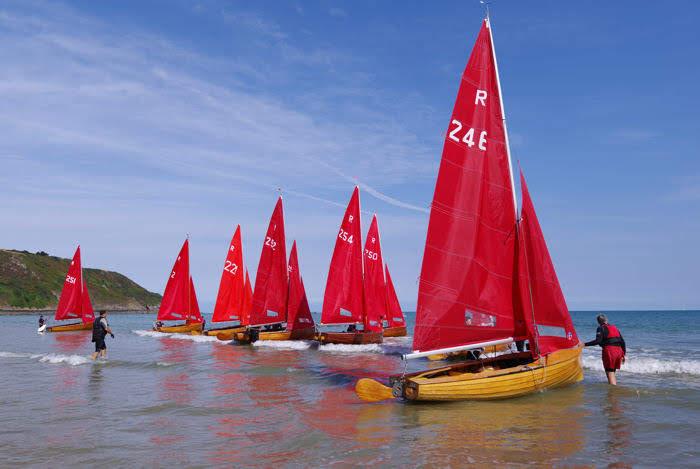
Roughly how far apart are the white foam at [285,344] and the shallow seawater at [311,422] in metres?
12.1

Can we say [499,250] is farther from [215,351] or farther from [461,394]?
[215,351]

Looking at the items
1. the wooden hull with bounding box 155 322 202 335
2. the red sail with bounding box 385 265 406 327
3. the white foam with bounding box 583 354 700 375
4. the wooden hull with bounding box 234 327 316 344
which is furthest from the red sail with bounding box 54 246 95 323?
the white foam with bounding box 583 354 700 375

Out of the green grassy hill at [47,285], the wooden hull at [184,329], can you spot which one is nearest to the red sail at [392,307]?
the wooden hull at [184,329]

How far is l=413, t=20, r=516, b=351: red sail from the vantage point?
1502 cm

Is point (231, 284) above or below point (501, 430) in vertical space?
above

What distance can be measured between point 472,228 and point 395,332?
2718 centimetres

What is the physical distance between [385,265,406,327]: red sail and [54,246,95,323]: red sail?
30.4 metres

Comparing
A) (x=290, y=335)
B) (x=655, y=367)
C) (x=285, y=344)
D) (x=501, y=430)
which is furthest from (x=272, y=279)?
(x=501, y=430)

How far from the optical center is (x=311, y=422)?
41.5 feet

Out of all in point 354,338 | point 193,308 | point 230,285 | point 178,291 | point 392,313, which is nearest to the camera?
point 354,338

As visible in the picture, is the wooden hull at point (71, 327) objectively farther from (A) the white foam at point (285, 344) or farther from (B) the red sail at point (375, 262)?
(B) the red sail at point (375, 262)

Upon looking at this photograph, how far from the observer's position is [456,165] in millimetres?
15180

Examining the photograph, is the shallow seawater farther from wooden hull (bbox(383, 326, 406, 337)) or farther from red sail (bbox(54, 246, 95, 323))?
red sail (bbox(54, 246, 95, 323))

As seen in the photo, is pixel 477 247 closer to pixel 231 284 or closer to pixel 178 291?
pixel 231 284
